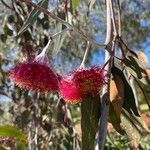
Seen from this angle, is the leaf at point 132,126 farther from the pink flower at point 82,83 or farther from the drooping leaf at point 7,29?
the drooping leaf at point 7,29

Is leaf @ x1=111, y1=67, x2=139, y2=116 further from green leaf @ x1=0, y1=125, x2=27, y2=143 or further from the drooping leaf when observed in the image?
the drooping leaf

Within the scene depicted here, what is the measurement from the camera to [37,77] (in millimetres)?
954

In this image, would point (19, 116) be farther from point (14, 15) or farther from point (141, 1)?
point (141, 1)

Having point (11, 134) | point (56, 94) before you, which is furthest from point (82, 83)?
point (56, 94)

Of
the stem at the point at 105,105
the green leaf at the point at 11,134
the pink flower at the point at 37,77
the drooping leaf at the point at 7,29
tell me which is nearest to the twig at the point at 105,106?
the stem at the point at 105,105

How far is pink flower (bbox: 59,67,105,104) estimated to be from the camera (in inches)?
37.4

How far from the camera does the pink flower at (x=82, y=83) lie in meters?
0.95

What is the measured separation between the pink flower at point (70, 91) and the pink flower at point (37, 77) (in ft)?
0.05

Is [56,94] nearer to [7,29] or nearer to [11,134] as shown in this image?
[7,29]

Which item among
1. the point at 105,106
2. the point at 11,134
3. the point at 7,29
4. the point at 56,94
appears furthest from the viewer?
the point at 7,29

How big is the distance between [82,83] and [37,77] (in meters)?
0.09

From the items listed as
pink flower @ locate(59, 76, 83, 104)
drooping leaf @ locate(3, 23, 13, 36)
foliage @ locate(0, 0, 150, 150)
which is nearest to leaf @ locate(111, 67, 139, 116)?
foliage @ locate(0, 0, 150, 150)

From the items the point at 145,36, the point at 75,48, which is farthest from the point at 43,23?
the point at 145,36

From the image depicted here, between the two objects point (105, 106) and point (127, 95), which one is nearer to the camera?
point (105, 106)
